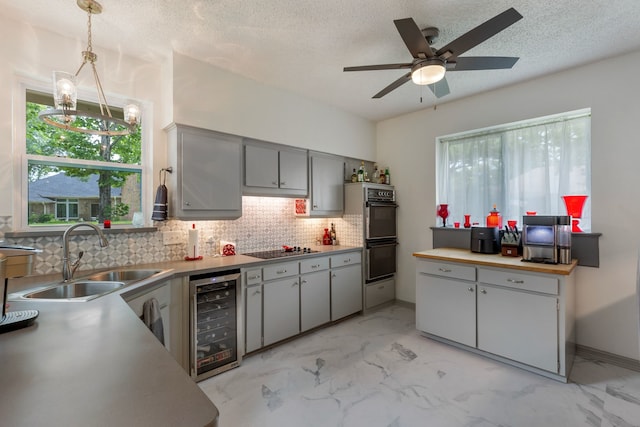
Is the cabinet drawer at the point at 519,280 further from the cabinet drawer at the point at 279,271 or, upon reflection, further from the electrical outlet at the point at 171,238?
the electrical outlet at the point at 171,238

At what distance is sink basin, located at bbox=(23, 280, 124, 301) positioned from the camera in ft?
5.84

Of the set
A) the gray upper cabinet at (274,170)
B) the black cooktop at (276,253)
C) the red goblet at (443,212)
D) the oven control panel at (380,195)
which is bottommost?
the black cooktop at (276,253)

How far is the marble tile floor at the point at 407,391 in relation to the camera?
1960 mm

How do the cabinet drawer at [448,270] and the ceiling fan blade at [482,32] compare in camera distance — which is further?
the cabinet drawer at [448,270]

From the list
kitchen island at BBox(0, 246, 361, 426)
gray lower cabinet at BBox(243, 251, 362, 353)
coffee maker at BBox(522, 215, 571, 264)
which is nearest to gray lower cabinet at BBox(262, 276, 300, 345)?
gray lower cabinet at BBox(243, 251, 362, 353)

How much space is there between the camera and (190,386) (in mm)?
740

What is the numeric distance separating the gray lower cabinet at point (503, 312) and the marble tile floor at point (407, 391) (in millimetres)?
146

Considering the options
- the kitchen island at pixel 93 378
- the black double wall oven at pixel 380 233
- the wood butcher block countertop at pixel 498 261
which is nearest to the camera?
the kitchen island at pixel 93 378

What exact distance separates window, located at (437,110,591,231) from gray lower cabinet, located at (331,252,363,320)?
1.45 metres

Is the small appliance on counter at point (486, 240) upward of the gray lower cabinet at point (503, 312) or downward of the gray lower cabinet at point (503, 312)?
upward

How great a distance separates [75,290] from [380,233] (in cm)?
321

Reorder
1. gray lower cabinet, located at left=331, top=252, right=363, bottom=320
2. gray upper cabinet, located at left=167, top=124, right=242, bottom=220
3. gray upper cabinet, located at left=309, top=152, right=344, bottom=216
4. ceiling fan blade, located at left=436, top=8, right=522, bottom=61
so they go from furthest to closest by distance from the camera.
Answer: gray upper cabinet, located at left=309, top=152, right=344, bottom=216
gray lower cabinet, located at left=331, top=252, right=363, bottom=320
gray upper cabinet, located at left=167, top=124, right=242, bottom=220
ceiling fan blade, located at left=436, top=8, right=522, bottom=61

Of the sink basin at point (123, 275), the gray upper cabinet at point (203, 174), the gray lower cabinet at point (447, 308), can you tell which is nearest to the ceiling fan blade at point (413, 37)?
the gray upper cabinet at point (203, 174)

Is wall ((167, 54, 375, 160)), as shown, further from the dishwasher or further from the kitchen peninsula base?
the kitchen peninsula base
